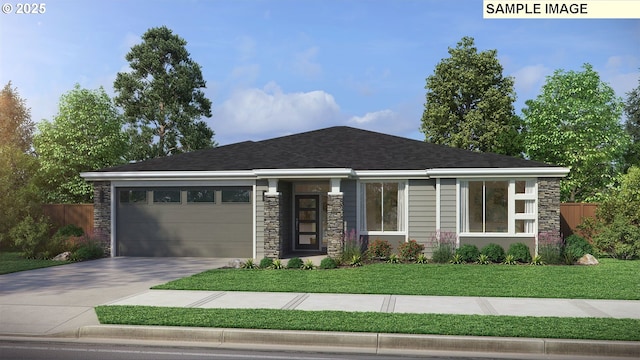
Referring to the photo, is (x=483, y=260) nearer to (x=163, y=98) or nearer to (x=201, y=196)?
(x=201, y=196)

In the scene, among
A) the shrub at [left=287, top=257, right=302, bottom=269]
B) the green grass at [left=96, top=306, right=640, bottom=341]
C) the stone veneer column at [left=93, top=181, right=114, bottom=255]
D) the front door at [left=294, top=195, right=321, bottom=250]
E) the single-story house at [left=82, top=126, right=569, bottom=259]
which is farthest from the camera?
the front door at [left=294, top=195, right=321, bottom=250]

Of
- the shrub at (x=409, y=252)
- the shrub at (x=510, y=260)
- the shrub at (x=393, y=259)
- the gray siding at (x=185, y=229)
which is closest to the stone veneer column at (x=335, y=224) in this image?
the shrub at (x=393, y=259)

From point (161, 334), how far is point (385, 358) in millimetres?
3418

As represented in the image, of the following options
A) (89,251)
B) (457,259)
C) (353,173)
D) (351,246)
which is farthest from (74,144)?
(457,259)

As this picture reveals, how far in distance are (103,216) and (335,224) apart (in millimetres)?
8948

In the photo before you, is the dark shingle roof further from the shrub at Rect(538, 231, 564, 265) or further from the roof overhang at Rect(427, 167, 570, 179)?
the shrub at Rect(538, 231, 564, 265)

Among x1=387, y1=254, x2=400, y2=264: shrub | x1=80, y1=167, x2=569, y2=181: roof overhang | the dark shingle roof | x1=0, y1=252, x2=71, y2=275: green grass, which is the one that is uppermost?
the dark shingle roof

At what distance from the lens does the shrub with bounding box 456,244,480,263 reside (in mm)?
18672

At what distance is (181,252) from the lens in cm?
2114

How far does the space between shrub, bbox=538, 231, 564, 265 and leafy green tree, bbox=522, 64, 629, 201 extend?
17307 mm

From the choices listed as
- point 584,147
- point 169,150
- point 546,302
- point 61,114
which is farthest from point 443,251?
point 61,114

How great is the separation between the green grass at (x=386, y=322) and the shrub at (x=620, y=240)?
12874 mm

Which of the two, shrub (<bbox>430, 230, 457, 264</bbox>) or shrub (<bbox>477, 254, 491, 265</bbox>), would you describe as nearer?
shrub (<bbox>477, 254, 491, 265</bbox>)

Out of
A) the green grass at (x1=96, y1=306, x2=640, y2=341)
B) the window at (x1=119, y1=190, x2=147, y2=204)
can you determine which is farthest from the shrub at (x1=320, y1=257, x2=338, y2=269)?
the window at (x1=119, y1=190, x2=147, y2=204)
